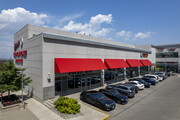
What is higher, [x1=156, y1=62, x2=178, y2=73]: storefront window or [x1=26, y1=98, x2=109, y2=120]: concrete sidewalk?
[x1=156, y1=62, x2=178, y2=73]: storefront window

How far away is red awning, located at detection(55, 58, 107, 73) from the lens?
15.4 m

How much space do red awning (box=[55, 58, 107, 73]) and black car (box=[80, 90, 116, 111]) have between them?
13.0 feet

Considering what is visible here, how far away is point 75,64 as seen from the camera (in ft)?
56.2

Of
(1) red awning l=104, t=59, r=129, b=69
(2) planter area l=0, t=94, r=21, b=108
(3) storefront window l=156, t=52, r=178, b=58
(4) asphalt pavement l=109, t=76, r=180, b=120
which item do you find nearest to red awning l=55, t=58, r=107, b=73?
(1) red awning l=104, t=59, r=129, b=69

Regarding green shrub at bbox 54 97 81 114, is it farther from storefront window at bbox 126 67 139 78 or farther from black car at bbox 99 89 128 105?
storefront window at bbox 126 67 139 78

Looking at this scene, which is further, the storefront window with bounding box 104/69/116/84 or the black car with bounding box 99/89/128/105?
the storefront window with bounding box 104/69/116/84

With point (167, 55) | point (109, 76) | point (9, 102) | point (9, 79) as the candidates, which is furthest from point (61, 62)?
point (167, 55)

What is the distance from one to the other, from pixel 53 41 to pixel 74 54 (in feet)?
12.5

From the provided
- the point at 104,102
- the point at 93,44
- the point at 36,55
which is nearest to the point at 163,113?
the point at 104,102

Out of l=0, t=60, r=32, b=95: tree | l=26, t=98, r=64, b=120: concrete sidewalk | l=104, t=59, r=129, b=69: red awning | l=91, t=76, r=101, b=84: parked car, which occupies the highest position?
l=104, t=59, r=129, b=69: red awning

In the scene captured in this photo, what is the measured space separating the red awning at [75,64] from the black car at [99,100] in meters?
3.97

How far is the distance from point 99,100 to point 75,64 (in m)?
6.39

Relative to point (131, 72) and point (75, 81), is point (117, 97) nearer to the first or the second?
point (75, 81)

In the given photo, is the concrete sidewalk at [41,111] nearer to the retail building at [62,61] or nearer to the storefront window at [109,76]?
the retail building at [62,61]
